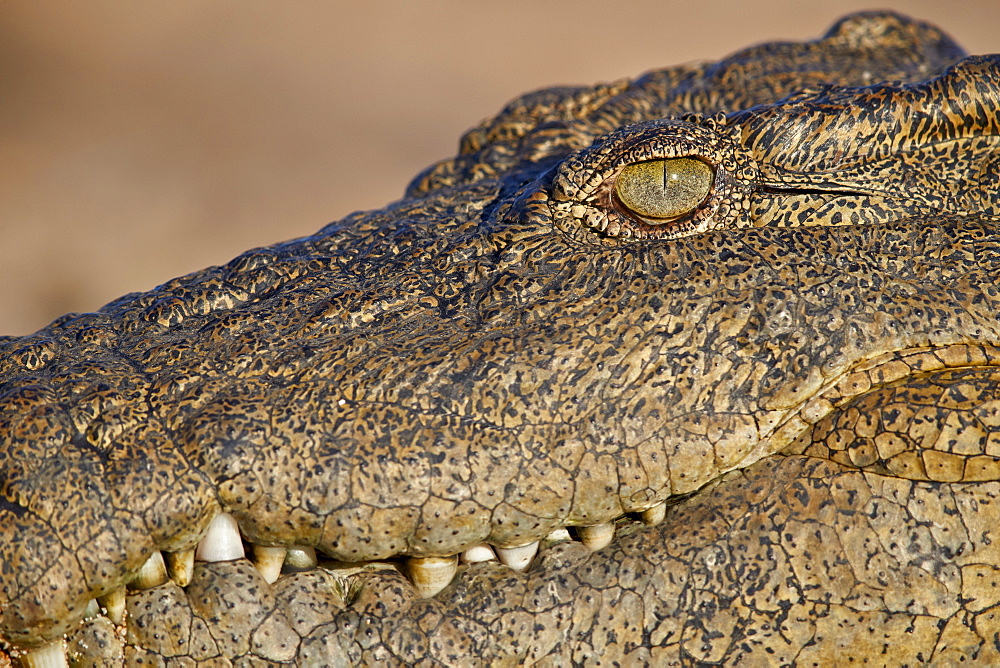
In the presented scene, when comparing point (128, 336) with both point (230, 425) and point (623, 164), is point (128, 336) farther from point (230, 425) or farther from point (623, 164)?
point (623, 164)

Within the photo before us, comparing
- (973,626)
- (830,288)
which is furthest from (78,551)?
(973,626)

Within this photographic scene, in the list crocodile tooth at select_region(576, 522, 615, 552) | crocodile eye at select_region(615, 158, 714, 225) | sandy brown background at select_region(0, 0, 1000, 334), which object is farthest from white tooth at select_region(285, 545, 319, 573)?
sandy brown background at select_region(0, 0, 1000, 334)

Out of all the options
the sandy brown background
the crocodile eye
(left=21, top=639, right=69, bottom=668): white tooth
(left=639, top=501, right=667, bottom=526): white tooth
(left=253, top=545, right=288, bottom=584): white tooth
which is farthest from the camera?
the sandy brown background

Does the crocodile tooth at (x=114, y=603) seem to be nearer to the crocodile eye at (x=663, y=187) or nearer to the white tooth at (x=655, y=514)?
the white tooth at (x=655, y=514)

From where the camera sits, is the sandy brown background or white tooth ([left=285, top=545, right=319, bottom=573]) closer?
Result: white tooth ([left=285, top=545, right=319, bottom=573])

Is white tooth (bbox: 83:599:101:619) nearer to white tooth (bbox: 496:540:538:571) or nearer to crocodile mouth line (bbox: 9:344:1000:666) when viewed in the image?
crocodile mouth line (bbox: 9:344:1000:666)

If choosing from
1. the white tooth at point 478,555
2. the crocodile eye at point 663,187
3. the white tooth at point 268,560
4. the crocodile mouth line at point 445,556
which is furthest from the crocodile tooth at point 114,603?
the crocodile eye at point 663,187
